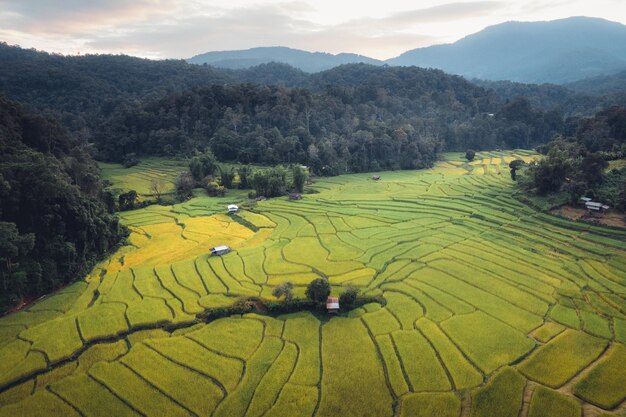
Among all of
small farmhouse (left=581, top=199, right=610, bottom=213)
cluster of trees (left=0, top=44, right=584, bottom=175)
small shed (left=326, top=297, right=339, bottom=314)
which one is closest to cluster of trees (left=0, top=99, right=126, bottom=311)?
small shed (left=326, top=297, right=339, bottom=314)

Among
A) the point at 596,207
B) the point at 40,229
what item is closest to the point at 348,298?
the point at 40,229

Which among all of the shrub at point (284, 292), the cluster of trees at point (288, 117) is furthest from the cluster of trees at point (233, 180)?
the shrub at point (284, 292)

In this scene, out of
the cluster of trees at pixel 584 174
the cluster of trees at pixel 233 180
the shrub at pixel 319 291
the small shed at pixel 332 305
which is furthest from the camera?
the cluster of trees at pixel 233 180

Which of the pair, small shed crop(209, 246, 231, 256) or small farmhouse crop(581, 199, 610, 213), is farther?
small farmhouse crop(581, 199, 610, 213)

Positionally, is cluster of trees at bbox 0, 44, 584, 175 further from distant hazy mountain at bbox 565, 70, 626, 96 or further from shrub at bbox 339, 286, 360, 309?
distant hazy mountain at bbox 565, 70, 626, 96

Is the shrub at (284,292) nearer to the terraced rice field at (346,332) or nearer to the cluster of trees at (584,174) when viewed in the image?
the terraced rice field at (346,332)

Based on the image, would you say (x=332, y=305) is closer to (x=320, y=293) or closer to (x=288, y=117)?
(x=320, y=293)
